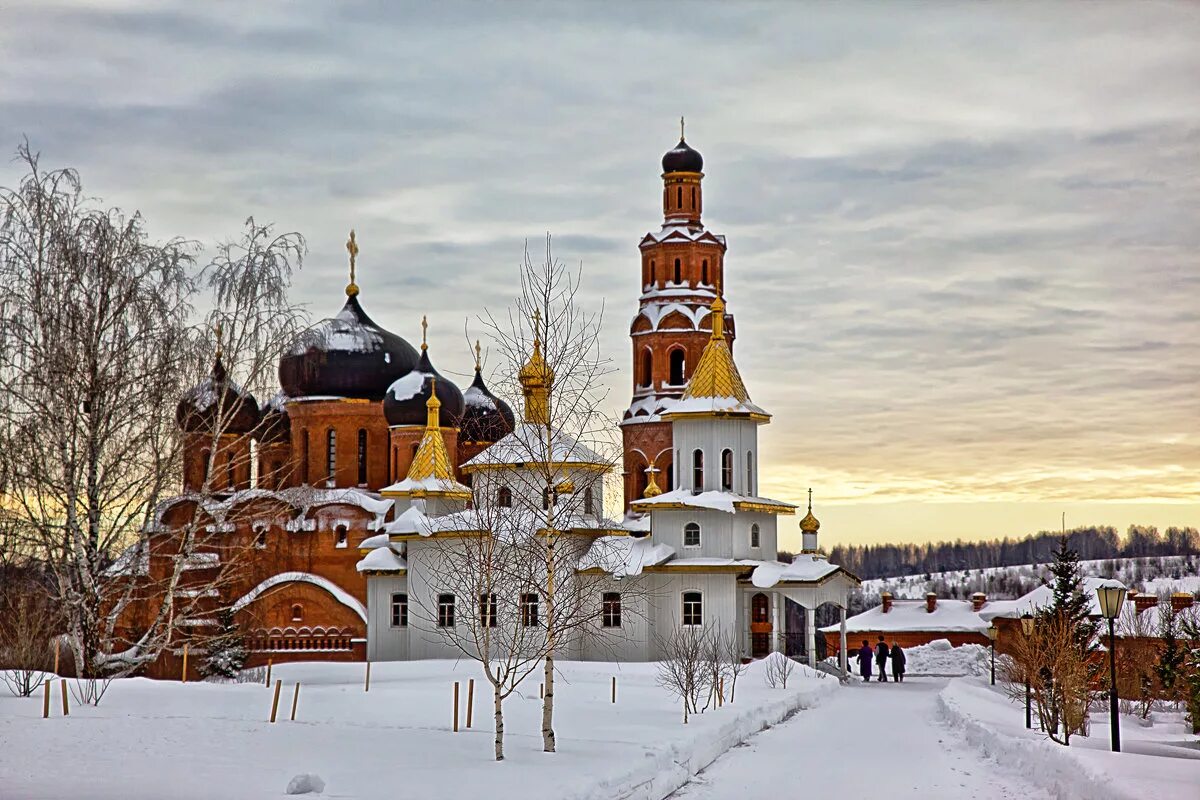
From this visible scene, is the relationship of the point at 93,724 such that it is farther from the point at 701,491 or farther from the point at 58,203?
the point at 701,491

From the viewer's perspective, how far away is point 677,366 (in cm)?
4631

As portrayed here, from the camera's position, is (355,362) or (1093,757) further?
(355,362)

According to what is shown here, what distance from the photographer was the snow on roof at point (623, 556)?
3458 cm

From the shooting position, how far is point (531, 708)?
21969 millimetres

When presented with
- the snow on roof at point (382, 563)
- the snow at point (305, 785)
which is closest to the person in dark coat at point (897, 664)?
the snow on roof at point (382, 563)

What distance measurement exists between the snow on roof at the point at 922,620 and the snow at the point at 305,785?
127 ft

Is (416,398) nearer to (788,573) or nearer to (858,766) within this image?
(788,573)

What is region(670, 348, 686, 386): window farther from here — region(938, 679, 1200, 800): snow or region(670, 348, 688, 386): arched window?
region(938, 679, 1200, 800): snow

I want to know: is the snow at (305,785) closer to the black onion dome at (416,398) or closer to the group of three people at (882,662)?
the group of three people at (882,662)

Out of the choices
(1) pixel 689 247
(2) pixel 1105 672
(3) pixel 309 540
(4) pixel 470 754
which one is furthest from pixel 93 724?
(1) pixel 689 247

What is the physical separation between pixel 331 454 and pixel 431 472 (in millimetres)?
6270

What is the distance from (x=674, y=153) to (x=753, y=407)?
43.0 feet

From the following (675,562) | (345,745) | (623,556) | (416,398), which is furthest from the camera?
(416,398)

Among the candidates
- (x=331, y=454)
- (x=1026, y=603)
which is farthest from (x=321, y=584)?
(x=1026, y=603)
